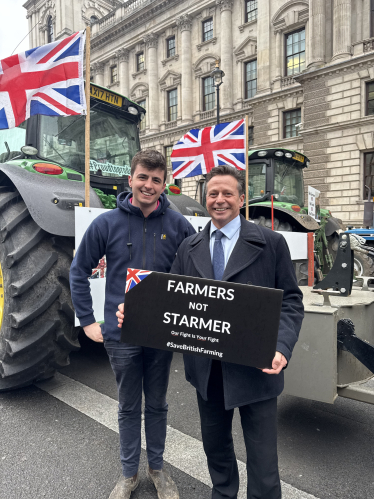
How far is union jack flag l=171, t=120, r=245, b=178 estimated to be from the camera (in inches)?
259

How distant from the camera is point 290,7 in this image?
22.6 meters

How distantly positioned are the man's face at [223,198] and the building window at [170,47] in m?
31.7

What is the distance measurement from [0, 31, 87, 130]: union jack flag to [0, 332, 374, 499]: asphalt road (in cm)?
268

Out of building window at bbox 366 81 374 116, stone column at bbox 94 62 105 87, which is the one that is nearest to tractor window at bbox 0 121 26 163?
building window at bbox 366 81 374 116

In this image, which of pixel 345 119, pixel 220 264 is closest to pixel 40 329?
pixel 220 264

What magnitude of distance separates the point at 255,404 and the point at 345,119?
20980 mm

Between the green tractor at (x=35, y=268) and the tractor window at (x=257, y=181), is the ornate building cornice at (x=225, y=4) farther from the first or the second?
the green tractor at (x=35, y=268)

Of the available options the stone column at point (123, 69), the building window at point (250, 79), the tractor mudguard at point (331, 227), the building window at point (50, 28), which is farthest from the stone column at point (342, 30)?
the building window at point (50, 28)

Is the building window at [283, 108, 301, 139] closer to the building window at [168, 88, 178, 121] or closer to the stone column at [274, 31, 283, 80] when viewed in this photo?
the stone column at [274, 31, 283, 80]

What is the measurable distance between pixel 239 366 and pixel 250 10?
29006 millimetres

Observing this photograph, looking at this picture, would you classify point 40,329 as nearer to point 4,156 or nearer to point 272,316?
point 272,316

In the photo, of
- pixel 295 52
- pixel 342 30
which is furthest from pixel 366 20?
pixel 295 52

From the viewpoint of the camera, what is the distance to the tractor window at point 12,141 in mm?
4223

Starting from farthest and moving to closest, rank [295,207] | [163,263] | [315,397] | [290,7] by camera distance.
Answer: [290,7] → [295,207] → [315,397] → [163,263]
